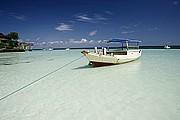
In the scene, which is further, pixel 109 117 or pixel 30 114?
pixel 30 114

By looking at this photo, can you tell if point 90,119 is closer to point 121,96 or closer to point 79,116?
point 79,116

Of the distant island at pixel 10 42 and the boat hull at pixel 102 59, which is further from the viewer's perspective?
the distant island at pixel 10 42

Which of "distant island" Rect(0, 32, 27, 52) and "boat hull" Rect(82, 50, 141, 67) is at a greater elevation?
"distant island" Rect(0, 32, 27, 52)

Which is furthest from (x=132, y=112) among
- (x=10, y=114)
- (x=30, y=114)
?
(x=10, y=114)

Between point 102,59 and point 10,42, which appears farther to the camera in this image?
point 10,42

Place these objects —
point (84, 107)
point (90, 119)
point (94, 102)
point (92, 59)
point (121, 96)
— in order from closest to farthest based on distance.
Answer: point (90, 119)
point (84, 107)
point (94, 102)
point (121, 96)
point (92, 59)

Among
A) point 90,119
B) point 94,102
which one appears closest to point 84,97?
point 94,102

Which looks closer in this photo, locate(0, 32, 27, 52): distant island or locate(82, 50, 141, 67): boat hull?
locate(82, 50, 141, 67): boat hull

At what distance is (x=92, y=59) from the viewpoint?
37.4 ft

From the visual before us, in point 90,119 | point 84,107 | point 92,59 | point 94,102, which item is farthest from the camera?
point 92,59

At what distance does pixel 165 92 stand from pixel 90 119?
3.26 m

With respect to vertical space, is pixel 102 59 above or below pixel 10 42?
below

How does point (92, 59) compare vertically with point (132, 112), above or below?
above

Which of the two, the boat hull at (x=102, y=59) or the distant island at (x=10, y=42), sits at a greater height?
the distant island at (x=10, y=42)
